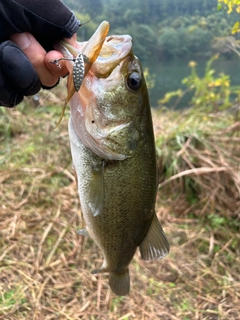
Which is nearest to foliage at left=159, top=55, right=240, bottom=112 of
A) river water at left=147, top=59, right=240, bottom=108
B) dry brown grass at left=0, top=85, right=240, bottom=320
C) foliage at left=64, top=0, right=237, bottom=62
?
dry brown grass at left=0, top=85, right=240, bottom=320

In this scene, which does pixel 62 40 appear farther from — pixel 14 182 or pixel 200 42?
pixel 200 42

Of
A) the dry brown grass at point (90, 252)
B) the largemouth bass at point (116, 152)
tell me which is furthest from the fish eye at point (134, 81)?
the dry brown grass at point (90, 252)

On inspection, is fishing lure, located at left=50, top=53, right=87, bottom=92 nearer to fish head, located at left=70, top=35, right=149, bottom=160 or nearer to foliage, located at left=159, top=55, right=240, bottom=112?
fish head, located at left=70, top=35, right=149, bottom=160

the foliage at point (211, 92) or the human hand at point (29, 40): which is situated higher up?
the human hand at point (29, 40)

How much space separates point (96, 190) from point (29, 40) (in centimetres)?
59

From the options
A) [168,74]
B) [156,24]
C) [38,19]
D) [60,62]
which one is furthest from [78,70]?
[168,74]

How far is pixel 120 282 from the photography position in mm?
1732

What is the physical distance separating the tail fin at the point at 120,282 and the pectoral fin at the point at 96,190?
0.44 metres

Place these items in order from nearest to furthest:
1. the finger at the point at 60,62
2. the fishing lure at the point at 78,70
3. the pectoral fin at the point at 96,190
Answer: the fishing lure at the point at 78,70 < the finger at the point at 60,62 < the pectoral fin at the point at 96,190

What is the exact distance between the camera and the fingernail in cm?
121

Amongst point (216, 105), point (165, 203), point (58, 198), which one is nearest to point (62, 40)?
point (58, 198)

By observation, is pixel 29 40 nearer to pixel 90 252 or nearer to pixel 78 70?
pixel 78 70

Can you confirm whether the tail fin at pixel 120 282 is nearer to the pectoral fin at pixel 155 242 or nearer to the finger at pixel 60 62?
the pectoral fin at pixel 155 242

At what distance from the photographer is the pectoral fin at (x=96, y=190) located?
1.38 meters
